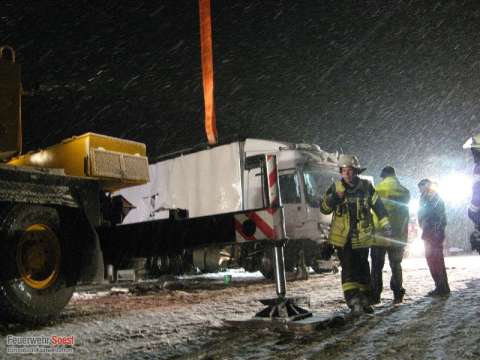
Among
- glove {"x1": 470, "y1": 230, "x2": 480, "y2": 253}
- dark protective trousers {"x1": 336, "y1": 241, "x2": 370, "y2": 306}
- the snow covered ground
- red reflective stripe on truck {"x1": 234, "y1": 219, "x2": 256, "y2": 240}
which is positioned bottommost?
the snow covered ground

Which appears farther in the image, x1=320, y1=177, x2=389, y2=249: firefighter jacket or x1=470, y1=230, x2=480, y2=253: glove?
x1=470, y1=230, x2=480, y2=253: glove

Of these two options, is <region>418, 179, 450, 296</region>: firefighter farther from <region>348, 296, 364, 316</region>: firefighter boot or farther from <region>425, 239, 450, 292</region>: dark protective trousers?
<region>348, 296, 364, 316</region>: firefighter boot

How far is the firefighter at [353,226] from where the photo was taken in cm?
531

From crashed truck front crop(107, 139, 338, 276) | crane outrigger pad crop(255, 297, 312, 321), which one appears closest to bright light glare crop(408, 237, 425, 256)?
crashed truck front crop(107, 139, 338, 276)

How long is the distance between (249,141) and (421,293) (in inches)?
223

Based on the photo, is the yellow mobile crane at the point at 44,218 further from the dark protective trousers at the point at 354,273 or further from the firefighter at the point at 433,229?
the firefighter at the point at 433,229

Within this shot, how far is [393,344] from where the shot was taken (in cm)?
369

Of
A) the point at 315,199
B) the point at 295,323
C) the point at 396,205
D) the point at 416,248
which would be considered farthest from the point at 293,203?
the point at 416,248

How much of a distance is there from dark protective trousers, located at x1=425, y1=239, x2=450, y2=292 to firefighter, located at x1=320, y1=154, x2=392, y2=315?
1661mm

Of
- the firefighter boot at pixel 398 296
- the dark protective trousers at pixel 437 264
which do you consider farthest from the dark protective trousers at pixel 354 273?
the dark protective trousers at pixel 437 264

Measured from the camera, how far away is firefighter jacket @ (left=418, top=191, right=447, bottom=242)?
688 cm

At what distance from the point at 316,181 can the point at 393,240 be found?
4.59m

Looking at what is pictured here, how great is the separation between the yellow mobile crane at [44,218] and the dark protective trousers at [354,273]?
278 cm

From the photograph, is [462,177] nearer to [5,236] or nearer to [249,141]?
[249,141]
